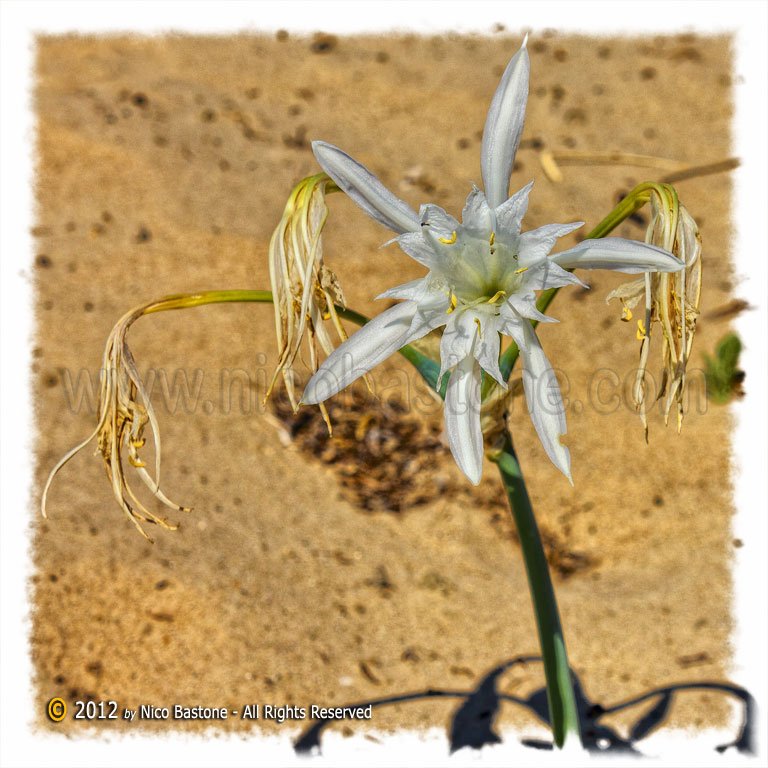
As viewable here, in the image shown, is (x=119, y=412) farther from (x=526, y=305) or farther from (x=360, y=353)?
(x=526, y=305)

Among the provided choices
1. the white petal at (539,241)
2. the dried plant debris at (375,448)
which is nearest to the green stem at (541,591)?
the white petal at (539,241)

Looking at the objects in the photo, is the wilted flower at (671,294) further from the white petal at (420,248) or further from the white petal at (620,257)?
the white petal at (420,248)

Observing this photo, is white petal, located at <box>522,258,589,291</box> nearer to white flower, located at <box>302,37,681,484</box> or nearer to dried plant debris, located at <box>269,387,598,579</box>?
white flower, located at <box>302,37,681,484</box>

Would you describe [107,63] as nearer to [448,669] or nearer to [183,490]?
[183,490]

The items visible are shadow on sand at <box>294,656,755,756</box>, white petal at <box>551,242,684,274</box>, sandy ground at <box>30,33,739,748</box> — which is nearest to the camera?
white petal at <box>551,242,684,274</box>

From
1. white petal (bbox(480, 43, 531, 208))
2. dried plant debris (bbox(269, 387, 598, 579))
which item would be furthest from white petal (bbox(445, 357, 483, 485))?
dried plant debris (bbox(269, 387, 598, 579))

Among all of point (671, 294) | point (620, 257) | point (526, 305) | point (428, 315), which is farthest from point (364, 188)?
point (671, 294)

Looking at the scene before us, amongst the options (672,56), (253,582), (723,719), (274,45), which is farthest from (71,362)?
(672,56)
